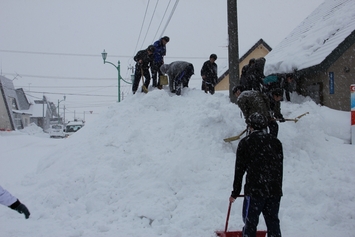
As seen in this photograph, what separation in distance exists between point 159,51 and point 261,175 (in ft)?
Result: 22.5

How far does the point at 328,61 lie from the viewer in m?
9.32

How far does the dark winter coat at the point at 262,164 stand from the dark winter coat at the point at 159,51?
657cm

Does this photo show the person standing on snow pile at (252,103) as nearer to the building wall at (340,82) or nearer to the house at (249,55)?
the building wall at (340,82)

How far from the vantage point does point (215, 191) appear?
5.21m

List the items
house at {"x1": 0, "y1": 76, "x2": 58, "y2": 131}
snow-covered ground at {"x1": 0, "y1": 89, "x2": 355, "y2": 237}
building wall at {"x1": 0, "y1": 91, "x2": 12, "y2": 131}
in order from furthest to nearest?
house at {"x1": 0, "y1": 76, "x2": 58, "y2": 131}
building wall at {"x1": 0, "y1": 91, "x2": 12, "y2": 131}
snow-covered ground at {"x1": 0, "y1": 89, "x2": 355, "y2": 237}

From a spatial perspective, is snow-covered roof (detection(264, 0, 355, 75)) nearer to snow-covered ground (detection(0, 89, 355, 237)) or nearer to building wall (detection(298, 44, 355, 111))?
building wall (detection(298, 44, 355, 111))

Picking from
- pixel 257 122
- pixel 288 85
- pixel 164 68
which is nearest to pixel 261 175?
pixel 257 122

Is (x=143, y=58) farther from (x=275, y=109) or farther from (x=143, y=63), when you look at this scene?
(x=275, y=109)

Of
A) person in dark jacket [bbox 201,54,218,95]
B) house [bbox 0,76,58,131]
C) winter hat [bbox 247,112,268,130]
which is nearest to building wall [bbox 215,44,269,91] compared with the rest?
person in dark jacket [bbox 201,54,218,95]

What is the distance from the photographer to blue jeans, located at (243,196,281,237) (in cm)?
328

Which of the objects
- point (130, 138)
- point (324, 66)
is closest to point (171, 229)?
point (130, 138)

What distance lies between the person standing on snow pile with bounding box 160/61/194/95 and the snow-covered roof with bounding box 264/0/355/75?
13.4 feet

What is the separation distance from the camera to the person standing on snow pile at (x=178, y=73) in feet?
28.7

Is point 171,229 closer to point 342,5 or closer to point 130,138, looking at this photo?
point 130,138
